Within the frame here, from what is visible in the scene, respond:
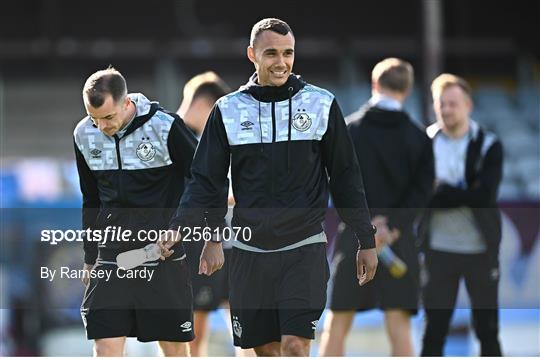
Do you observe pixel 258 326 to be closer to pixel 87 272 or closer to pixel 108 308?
pixel 108 308

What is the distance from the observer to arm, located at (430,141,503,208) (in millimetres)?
8031

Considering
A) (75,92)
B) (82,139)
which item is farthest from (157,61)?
(82,139)

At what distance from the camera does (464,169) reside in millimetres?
8125

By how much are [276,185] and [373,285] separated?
2.53 m

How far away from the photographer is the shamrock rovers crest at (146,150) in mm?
6047

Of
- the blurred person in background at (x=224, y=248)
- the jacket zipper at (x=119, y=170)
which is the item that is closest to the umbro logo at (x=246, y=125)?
the jacket zipper at (x=119, y=170)

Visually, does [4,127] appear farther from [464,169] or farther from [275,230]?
[275,230]

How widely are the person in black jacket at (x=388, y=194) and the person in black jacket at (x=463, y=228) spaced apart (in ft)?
0.69

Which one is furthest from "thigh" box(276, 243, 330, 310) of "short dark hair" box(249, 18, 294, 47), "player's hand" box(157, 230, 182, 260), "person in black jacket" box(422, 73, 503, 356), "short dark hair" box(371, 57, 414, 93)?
"person in black jacket" box(422, 73, 503, 356)

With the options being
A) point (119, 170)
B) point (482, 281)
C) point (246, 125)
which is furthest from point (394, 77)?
point (119, 170)

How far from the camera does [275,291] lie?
5684 millimetres

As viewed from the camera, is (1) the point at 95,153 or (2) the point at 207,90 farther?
(2) the point at 207,90

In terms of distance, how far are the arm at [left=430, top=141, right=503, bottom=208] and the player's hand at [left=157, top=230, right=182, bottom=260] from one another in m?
2.75

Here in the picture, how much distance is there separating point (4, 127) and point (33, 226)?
6.04 metres
